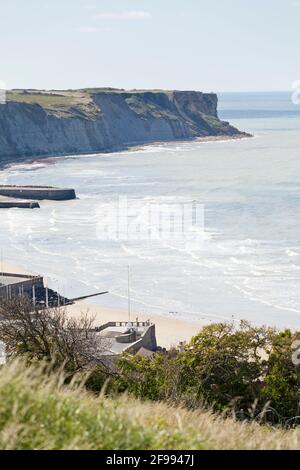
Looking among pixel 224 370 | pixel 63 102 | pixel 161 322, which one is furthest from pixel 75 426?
pixel 63 102

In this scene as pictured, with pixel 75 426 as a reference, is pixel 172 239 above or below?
below

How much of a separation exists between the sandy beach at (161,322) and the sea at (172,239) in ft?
3.25

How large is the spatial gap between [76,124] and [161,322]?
398ft

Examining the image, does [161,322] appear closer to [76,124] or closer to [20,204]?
[20,204]

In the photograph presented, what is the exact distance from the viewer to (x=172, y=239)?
68500mm

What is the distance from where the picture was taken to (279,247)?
6253 centimetres

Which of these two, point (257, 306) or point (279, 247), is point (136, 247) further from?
point (257, 306)

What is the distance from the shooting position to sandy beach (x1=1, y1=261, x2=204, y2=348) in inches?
1574

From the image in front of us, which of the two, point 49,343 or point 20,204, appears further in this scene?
point 20,204

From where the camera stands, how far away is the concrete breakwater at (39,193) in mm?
98688

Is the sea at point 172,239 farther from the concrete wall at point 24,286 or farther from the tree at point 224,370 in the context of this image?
the tree at point 224,370

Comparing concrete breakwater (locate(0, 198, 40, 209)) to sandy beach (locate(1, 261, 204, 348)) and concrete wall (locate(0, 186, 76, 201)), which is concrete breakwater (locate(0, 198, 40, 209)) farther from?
sandy beach (locate(1, 261, 204, 348))

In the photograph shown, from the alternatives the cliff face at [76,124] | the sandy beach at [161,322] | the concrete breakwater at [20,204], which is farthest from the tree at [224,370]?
the cliff face at [76,124]

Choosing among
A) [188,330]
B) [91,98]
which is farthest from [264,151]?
[188,330]
